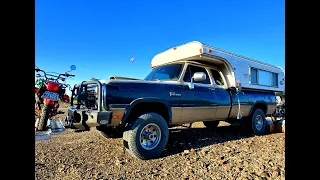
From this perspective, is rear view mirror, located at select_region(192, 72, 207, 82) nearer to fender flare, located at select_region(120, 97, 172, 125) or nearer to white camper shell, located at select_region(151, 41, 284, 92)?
white camper shell, located at select_region(151, 41, 284, 92)

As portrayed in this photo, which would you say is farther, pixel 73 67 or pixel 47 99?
pixel 73 67

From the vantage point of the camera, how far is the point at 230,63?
A: 5.89 metres

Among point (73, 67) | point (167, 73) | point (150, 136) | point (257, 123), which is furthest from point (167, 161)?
point (257, 123)

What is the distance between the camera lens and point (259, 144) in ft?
16.9

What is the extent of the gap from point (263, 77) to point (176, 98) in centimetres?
450

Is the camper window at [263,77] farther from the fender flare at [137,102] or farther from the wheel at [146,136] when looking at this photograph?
the wheel at [146,136]

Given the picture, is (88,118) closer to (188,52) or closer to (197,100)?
(197,100)

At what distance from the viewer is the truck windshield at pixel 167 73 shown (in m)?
4.94

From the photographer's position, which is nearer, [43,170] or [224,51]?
[43,170]

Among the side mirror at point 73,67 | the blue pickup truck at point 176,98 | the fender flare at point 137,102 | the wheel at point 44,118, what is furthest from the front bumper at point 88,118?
the side mirror at point 73,67

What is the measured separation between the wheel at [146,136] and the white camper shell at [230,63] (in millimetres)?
2155
